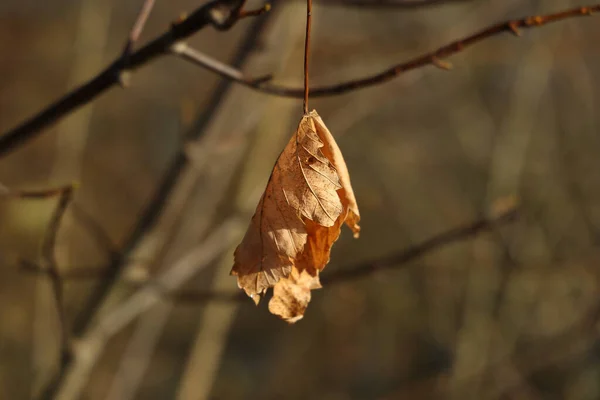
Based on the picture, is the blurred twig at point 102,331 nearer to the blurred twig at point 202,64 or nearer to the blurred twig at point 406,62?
the blurred twig at point 202,64

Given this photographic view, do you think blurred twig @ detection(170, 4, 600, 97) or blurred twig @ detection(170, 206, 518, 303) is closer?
blurred twig @ detection(170, 4, 600, 97)

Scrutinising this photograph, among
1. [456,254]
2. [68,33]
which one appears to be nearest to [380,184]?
[456,254]

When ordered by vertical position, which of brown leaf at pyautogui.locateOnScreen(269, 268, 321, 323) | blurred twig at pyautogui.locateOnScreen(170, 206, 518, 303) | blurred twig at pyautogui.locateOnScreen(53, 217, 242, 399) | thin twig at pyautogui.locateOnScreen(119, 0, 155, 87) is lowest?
blurred twig at pyautogui.locateOnScreen(53, 217, 242, 399)

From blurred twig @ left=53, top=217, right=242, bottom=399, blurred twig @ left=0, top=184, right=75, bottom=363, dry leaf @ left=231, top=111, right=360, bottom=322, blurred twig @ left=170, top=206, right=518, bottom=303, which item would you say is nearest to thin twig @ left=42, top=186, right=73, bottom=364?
blurred twig @ left=0, top=184, right=75, bottom=363

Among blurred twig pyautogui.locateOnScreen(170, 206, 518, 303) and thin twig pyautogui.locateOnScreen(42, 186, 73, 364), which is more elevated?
blurred twig pyautogui.locateOnScreen(170, 206, 518, 303)

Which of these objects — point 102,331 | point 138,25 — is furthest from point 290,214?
point 102,331

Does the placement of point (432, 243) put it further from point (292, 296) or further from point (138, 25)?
point (138, 25)

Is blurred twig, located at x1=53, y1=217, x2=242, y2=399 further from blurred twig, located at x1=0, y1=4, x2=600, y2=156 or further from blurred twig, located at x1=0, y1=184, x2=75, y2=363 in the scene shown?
blurred twig, located at x1=0, y1=4, x2=600, y2=156

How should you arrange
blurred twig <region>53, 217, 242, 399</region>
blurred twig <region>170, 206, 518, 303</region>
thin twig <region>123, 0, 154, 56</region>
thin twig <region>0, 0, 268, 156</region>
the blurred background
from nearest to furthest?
thin twig <region>0, 0, 268, 156</region> < thin twig <region>123, 0, 154, 56</region> < blurred twig <region>170, 206, 518, 303</region> < blurred twig <region>53, 217, 242, 399</region> < the blurred background

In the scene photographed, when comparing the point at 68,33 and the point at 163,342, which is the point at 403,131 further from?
the point at 68,33
